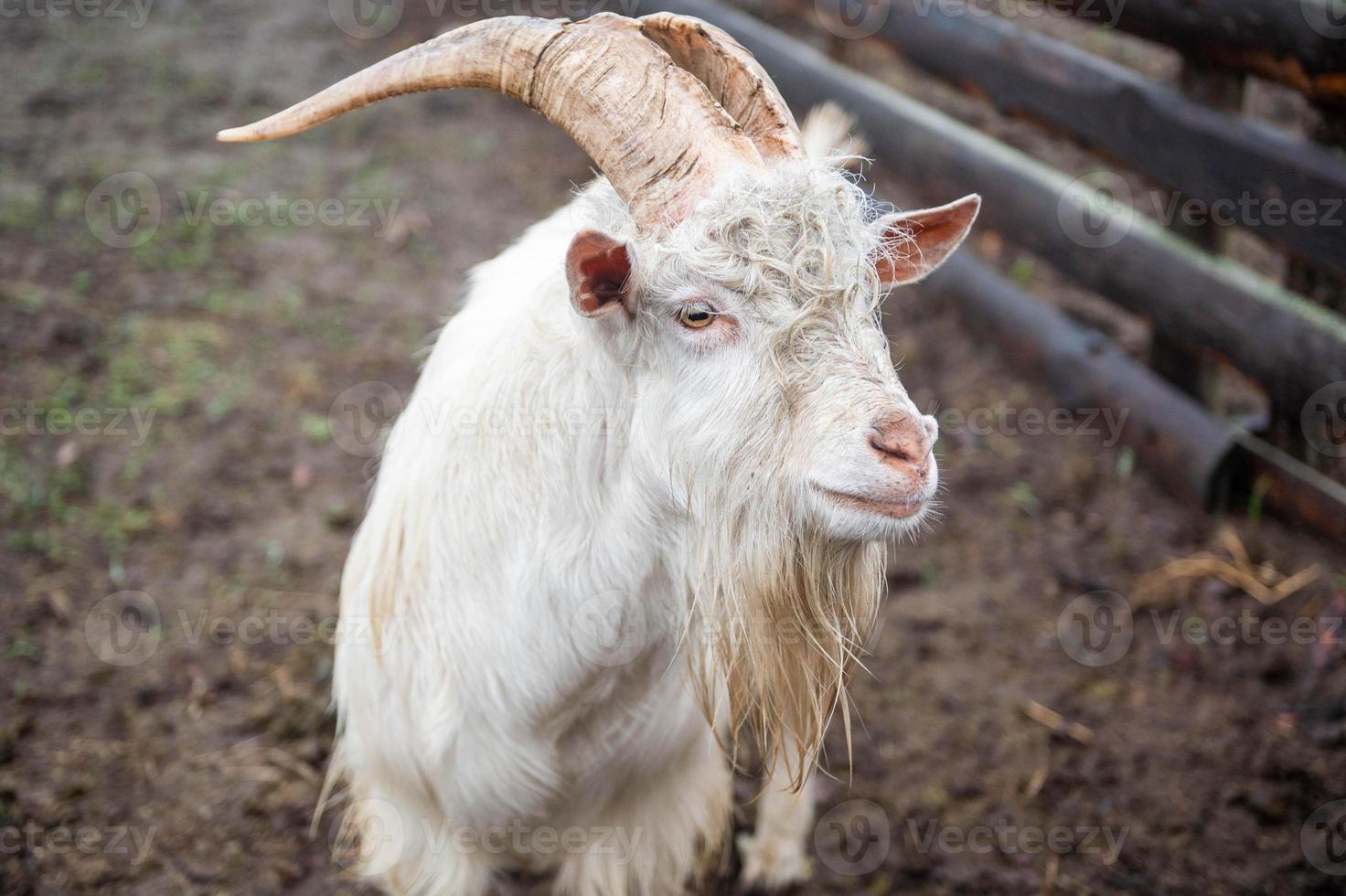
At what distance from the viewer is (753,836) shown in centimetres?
332

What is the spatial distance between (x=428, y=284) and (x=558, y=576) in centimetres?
354

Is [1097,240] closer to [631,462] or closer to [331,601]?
[631,462]

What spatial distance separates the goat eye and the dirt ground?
172 centimetres

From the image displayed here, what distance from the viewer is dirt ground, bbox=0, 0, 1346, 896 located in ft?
10.3

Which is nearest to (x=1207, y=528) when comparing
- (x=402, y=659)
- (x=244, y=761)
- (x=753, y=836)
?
(x=753, y=836)

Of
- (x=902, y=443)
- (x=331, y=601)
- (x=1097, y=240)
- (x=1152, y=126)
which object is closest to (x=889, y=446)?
(x=902, y=443)

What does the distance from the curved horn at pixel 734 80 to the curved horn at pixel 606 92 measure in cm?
12

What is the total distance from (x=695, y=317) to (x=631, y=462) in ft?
1.11

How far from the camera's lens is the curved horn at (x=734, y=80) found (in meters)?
2.11

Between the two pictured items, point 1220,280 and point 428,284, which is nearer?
point 1220,280

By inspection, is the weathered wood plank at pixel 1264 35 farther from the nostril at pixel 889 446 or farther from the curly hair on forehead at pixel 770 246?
the nostril at pixel 889 446

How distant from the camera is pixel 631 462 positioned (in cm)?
211

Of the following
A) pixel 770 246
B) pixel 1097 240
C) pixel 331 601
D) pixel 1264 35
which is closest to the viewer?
pixel 770 246

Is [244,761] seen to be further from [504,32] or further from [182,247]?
[182,247]
